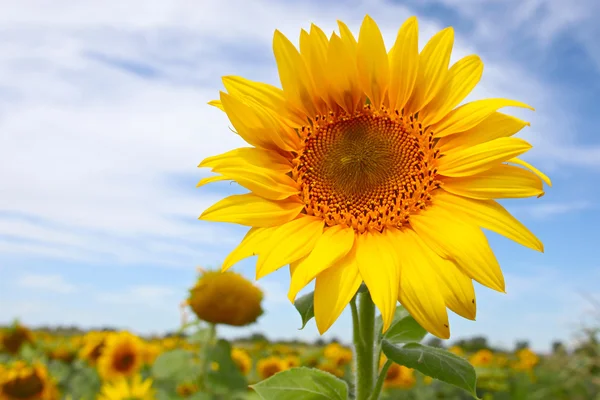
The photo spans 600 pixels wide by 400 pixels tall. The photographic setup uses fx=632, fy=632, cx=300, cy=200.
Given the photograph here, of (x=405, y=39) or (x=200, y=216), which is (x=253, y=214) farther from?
(x=405, y=39)

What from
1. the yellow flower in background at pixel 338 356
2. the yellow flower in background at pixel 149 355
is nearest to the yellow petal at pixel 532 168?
the yellow flower in background at pixel 338 356

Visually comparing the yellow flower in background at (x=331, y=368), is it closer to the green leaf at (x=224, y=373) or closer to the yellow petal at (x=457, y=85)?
the green leaf at (x=224, y=373)

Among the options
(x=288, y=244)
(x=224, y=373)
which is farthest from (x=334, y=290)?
(x=224, y=373)

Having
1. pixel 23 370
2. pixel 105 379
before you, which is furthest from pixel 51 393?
pixel 105 379

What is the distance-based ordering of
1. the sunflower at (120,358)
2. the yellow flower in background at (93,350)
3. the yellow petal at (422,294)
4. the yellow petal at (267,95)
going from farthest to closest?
the yellow flower in background at (93,350)
the sunflower at (120,358)
the yellow petal at (267,95)
the yellow petal at (422,294)

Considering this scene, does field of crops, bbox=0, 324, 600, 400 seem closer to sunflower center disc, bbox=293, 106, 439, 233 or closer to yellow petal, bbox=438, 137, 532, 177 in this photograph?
sunflower center disc, bbox=293, 106, 439, 233

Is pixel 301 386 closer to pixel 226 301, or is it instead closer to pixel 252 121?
pixel 252 121

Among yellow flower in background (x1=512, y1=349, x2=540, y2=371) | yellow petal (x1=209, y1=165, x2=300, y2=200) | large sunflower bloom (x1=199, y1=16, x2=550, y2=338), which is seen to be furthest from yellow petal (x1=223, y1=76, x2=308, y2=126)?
yellow flower in background (x1=512, y1=349, x2=540, y2=371)
